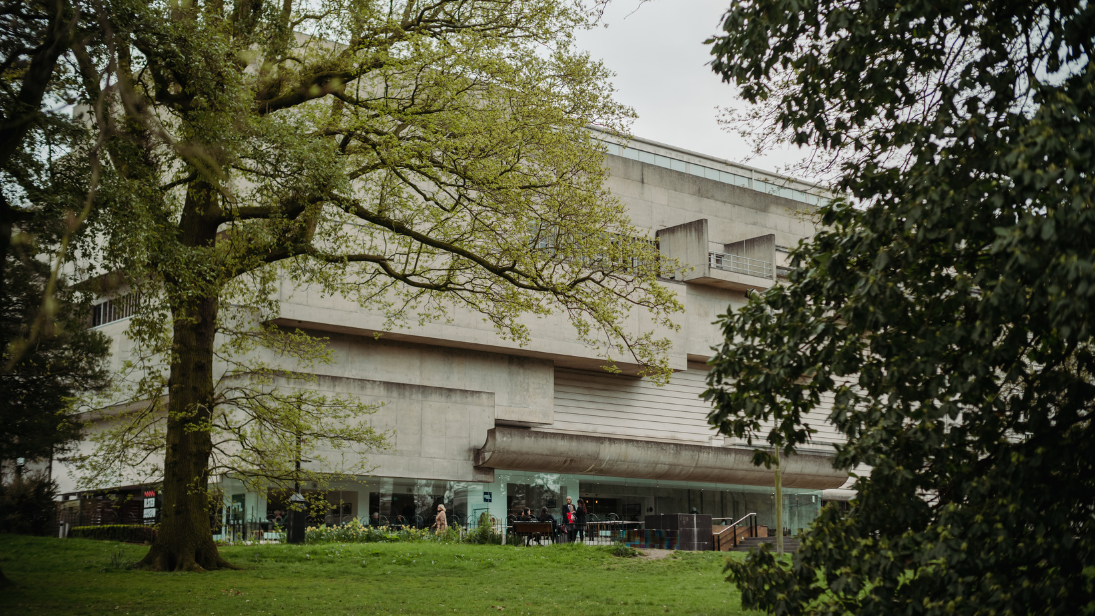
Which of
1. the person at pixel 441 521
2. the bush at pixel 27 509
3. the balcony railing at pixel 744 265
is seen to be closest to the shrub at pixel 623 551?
the person at pixel 441 521

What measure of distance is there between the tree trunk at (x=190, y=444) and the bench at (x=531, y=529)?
10036mm

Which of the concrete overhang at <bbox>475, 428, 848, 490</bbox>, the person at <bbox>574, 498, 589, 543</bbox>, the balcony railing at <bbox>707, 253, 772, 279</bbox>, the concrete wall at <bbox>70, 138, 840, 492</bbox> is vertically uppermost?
the balcony railing at <bbox>707, 253, 772, 279</bbox>

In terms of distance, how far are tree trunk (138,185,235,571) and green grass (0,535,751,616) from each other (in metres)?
0.68

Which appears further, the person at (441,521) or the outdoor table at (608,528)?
the person at (441,521)

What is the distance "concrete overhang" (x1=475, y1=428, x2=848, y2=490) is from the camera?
33.5 metres

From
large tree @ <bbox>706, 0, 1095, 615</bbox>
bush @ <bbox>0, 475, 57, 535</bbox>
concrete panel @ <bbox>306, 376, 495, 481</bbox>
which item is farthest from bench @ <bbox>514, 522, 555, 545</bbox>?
large tree @ <bbox>706, 0, 1095, 615</bbox>

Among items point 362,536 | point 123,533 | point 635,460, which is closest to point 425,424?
point 362,536

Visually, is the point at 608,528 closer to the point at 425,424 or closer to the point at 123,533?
the point at 425,424

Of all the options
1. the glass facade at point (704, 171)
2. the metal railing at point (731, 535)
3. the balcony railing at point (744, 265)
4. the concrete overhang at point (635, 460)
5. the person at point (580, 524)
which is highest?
the glass facade at point (704, 171)

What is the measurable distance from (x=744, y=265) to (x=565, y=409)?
11774 millimetres

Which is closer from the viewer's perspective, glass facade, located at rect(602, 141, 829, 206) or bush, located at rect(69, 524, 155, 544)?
bush, located at rect(69, 524, 155, 544)

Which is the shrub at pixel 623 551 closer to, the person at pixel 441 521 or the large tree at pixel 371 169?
the large tree at pixel 371 169

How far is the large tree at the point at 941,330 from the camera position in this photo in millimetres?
6234

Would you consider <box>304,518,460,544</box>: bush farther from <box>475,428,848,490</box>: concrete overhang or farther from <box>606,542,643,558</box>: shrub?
<box>475,428,848,490</box>: concrete overhang
